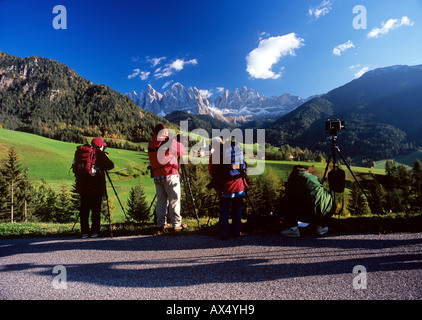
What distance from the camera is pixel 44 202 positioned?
4875cm

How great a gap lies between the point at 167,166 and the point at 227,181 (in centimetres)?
207

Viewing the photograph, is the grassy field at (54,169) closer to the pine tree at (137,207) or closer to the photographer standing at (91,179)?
the pine tree at (137,207)

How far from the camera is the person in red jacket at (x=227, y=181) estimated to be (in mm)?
5977

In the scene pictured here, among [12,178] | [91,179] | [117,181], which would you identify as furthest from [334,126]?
[117,181]

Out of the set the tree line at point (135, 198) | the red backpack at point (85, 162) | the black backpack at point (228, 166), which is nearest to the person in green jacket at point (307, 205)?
the black backpack at point (228, 166)

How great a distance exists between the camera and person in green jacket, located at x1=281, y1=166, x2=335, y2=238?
5.67 metres

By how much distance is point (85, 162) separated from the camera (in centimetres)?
696

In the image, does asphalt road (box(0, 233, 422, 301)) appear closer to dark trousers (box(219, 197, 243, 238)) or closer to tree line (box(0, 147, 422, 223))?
dark trousers (box(219, 197, 243, 238))

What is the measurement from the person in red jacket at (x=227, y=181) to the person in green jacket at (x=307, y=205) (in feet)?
4.64

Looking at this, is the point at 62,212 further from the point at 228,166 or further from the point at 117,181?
the point at 228,166
